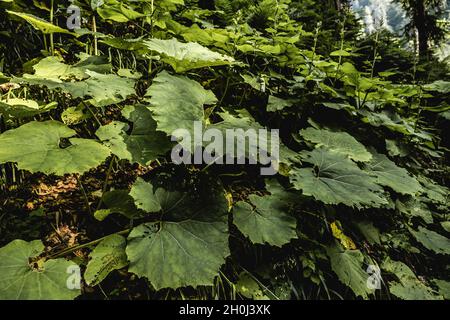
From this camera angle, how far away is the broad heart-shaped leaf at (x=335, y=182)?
4.47 ft

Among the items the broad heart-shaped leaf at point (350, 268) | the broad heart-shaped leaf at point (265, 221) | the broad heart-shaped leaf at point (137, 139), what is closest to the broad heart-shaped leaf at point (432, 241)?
the broad heart-shaped leaf at point (350, 268)

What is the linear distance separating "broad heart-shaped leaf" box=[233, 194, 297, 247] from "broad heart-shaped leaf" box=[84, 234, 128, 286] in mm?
508

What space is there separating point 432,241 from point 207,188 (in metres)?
1.62

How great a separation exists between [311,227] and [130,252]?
1010mm

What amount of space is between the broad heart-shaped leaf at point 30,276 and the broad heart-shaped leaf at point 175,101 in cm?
64

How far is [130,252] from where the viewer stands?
1076mm

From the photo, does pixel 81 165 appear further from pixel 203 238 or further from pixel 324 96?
pixel 324 96

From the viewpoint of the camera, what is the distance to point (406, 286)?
65.0 inches

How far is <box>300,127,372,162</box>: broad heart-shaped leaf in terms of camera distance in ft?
5.70

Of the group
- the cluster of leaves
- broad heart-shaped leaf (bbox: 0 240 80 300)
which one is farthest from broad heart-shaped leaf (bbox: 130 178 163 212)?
broad heart-shaped leaf (bbox: 0 240 80 300)

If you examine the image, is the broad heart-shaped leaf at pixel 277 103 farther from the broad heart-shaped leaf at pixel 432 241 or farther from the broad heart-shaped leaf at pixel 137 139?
the broad heart-shaped leaf at pixel 432 241

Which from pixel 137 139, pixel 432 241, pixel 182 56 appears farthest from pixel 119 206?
pixel 432 241

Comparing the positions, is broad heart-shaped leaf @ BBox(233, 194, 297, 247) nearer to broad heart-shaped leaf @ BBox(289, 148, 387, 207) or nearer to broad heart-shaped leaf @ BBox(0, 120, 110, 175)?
broad heart-shaped leaf @ BBox(289, 148, 387, 207)
